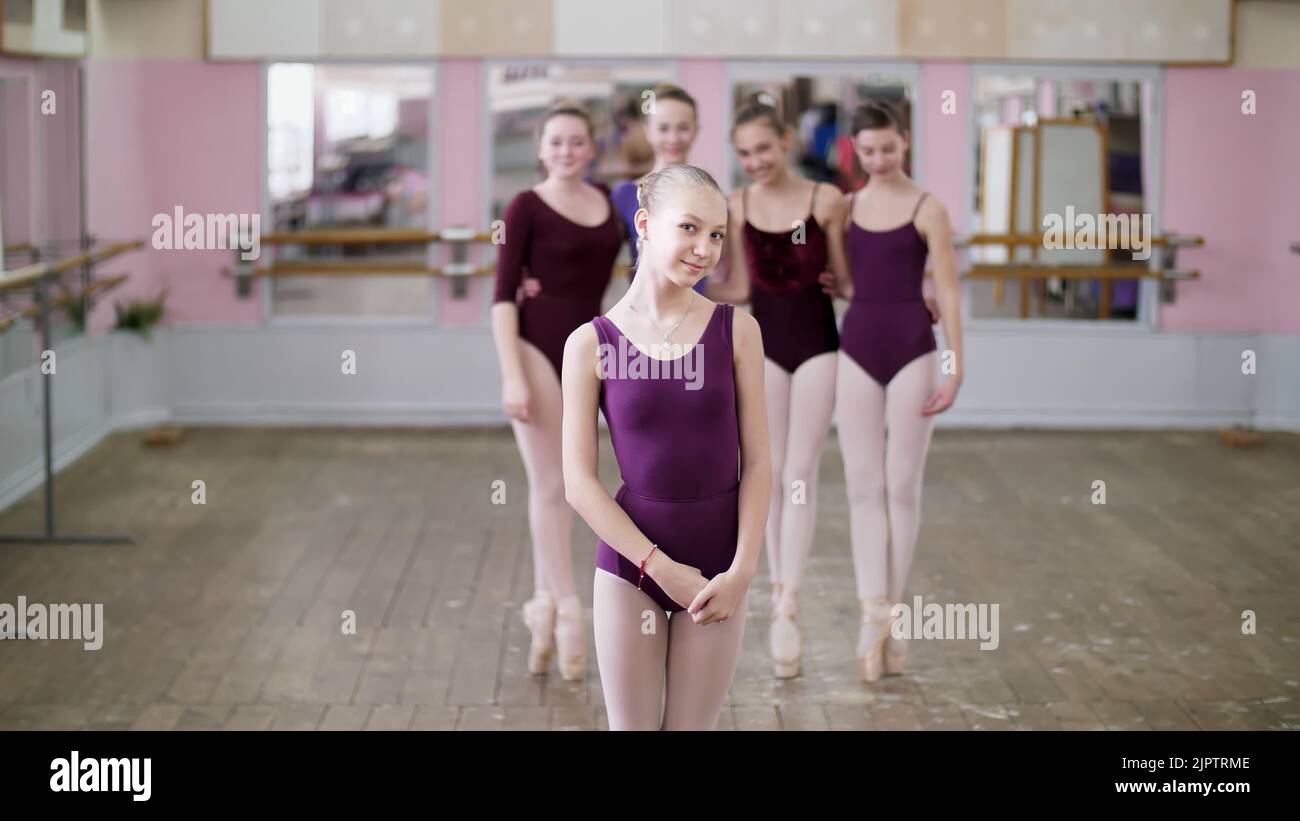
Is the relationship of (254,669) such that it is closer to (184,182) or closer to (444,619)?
(444,619)

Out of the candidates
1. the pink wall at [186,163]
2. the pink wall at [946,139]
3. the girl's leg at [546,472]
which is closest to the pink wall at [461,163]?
the pink wall at [186,163]

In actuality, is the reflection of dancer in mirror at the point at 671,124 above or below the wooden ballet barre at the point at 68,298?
above

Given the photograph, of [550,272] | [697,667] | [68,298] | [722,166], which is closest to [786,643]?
[550,272]

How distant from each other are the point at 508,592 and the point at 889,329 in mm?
2078

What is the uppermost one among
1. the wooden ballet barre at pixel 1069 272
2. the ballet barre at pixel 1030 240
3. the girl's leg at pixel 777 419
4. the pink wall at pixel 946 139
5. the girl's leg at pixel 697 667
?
the pink wall at pixel 946 139

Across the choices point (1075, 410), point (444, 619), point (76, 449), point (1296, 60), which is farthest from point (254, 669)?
point (1296, 60)

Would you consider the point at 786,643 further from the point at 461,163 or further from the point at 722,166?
the point at 461,163

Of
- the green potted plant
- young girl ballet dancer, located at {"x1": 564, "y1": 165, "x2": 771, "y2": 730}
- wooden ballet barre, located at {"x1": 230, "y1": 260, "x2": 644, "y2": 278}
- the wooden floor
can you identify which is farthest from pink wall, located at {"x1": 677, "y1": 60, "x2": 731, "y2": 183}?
young girl ballet dancer, located at {"x1": 564, "y1": 165, "x2": 771, "y2": 730}

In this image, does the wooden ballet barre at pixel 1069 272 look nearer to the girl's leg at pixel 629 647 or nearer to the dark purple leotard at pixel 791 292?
the dark purple leotard at pixel 791 292

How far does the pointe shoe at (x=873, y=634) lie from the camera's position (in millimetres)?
5273

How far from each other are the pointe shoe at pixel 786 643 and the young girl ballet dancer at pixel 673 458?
2045 mm

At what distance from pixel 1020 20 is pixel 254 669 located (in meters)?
6.18

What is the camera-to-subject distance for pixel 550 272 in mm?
5035

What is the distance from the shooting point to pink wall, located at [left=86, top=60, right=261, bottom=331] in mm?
9594
